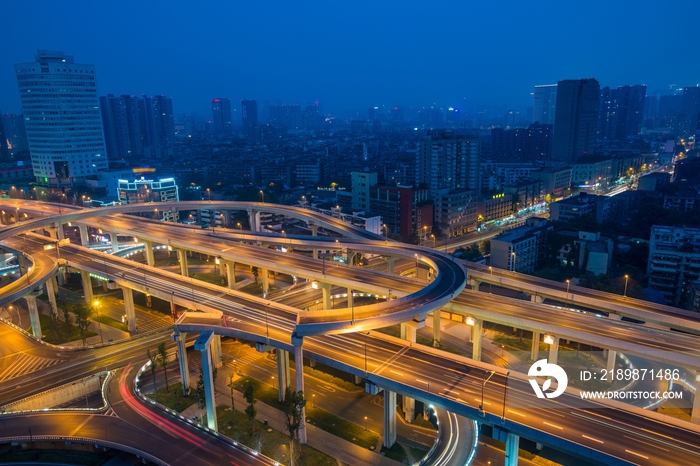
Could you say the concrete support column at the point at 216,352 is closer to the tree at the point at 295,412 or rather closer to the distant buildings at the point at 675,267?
the tree at the point at 295,412

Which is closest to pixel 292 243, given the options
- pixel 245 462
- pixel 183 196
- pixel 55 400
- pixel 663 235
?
pixel 55 400

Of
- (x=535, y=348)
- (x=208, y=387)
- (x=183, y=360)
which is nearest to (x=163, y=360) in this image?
(x=183, y=360)

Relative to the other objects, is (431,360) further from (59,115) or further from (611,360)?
(59,115)

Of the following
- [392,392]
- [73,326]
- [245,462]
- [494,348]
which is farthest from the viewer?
[73,326]

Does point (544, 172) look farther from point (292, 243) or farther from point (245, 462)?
point (245, 462)

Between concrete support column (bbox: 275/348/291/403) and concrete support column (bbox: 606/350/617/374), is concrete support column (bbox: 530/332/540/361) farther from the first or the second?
concrete support column (bbox: 275/348/291/403)

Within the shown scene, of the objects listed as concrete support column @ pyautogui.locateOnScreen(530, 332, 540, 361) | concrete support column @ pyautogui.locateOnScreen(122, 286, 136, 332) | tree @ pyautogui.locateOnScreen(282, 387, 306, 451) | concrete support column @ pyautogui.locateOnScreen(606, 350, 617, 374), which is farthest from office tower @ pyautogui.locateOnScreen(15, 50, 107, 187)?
concrete support column @ pyautogui.locateOnScreen(606, 350, 617, 374)

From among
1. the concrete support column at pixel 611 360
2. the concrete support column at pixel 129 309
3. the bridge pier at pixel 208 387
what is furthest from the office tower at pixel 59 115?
the concrete support column at pixel 611 360
